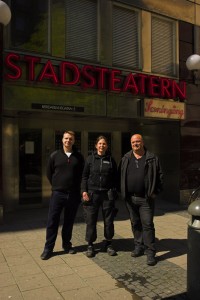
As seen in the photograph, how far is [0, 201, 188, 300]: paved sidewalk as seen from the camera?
4.07 m

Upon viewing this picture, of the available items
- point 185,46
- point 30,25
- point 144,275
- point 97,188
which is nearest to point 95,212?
point 97,188

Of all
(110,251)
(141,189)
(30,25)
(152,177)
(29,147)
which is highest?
(30,25)

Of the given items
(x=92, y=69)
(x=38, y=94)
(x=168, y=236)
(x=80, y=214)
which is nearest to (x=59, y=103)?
(x=38, y=94)

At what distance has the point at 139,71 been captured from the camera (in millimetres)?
Result: 9562

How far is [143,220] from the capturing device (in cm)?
514

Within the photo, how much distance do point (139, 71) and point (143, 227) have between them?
550 cm

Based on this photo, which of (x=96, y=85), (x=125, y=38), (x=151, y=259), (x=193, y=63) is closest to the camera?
(x=151, y=259)

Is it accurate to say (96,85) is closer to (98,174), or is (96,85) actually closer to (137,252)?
(98,174)

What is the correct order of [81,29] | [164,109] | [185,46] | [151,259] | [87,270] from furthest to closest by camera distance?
1. [185,46]
2. [164,109]
3. [81,29]
4. [151,259]
5. [87,270]

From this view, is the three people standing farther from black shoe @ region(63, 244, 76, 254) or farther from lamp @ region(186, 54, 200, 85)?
lamp @ region(186, 54, 200, 85)

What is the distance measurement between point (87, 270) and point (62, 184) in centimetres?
128

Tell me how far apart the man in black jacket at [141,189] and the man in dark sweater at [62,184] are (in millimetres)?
732

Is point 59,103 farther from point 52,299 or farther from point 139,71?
point 52,299

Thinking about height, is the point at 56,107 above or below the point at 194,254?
above
